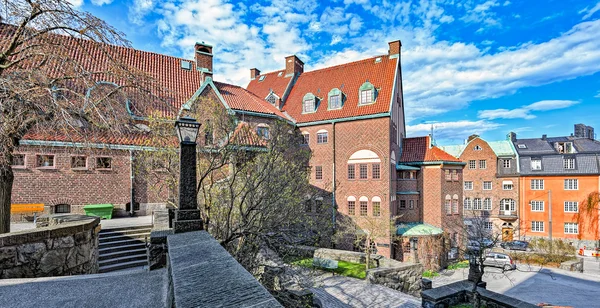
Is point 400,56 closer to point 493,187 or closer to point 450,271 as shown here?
point 450,271

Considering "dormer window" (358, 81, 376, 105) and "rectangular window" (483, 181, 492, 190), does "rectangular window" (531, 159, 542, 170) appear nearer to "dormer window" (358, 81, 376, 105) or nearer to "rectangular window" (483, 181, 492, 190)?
"rectangular window" (483, 181, 492, 190)

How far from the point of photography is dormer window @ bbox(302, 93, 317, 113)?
2634 cm

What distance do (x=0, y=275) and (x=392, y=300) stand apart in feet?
43.8

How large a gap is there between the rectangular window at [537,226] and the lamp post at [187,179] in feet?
138

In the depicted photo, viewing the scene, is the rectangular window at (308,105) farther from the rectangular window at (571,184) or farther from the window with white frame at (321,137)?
the rectangular window at (571,184)

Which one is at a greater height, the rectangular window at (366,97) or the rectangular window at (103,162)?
the rectangular window at (366,97)

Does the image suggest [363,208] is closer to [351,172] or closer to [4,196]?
[351,172]

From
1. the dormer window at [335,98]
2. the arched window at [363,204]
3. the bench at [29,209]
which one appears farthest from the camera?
the dormer window at [335,98]

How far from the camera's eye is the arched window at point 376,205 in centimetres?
2214

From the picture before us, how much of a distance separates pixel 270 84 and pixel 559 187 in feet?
117

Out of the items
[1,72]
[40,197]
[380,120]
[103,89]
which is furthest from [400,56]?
[40,197]

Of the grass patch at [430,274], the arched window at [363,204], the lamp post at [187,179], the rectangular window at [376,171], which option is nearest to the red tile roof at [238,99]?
the rectangular window at [376,171]

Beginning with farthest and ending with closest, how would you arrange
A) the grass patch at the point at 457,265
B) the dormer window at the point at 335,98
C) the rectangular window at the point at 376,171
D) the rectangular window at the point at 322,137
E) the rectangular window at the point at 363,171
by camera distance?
the rectangular window at the point at 322,137 → the dormer window at the point at 335,98 → the grass patch at the point at 457,265 → the rectangular window at the point at 363,171 → the rectangular window at the point at 376,171

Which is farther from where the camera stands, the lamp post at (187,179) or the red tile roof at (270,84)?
the red tile roof at (270,84)
